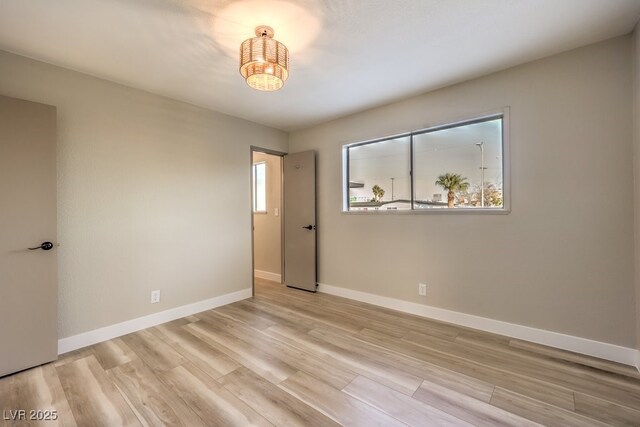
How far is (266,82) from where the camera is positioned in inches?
81.4

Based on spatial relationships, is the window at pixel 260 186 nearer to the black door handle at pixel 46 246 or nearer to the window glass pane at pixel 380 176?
the window glass pane at pixel 380 176

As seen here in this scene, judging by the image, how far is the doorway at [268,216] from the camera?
4.86 m

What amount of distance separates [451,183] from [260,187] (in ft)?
11.3

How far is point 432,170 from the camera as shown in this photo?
126 inches

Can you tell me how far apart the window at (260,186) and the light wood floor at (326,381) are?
2.75 metres

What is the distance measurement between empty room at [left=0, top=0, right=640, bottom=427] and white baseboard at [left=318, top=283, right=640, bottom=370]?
0.01 m

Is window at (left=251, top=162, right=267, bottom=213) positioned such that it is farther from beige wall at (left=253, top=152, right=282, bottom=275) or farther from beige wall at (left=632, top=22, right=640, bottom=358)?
beige wall at (left=632, top=22, right=640, bottom=358)

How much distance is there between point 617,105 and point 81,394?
4.48 metres

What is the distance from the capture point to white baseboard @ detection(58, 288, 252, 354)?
8.11 feet

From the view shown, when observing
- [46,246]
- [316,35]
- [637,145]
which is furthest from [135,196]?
[637,145]

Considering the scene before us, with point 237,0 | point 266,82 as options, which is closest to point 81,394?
point 266,82

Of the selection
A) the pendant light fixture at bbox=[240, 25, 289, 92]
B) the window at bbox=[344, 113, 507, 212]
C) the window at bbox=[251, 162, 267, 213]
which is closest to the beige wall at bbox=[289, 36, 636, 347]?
the window at bbox=[344, 113, 507, 212]

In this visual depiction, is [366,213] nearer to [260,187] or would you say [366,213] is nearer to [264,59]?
[264,59]

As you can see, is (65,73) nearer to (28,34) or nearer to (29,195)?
(28,34)
